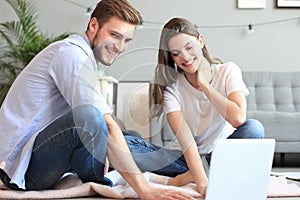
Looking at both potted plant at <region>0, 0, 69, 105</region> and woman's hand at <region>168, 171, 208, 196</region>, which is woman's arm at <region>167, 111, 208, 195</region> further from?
potted plant at <region>0, 0, 69, 105</region>

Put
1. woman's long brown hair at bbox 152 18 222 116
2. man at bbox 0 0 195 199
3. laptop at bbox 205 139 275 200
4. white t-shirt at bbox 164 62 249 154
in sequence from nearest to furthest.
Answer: laptop at bbox 205 139 275 200, man at bbox 0 0 195 199, woman's long brown hair at bbox 152 18 222 116, white t-shirt at bbox 164 62 249 154

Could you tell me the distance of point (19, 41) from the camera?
3727 millimetres

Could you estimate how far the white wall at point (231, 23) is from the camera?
3.86 m

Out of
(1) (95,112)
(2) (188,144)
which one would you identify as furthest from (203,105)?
(1) (95,112)

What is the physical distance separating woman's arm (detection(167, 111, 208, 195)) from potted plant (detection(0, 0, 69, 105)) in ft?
6.40

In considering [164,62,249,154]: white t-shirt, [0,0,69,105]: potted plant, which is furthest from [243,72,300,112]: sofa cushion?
[164,62,249,154]: white t-shirt

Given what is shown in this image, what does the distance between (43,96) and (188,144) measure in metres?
0.49

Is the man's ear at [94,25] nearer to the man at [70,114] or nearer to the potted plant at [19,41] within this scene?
the man at [70,114]

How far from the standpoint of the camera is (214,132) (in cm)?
189

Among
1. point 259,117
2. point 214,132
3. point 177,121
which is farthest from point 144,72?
point 259,117

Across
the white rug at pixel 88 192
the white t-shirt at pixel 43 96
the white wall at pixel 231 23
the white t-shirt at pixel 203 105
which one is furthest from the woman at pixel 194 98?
the white wall at pixel 231 23

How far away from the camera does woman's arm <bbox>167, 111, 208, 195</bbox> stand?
1.75m

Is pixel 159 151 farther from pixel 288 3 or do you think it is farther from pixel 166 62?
pixel 288 3

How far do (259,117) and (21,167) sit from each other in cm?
192
